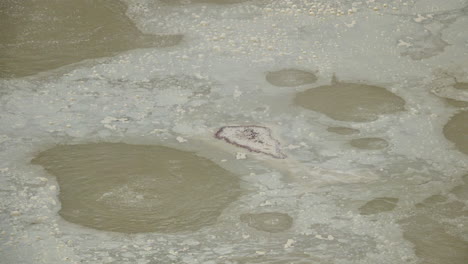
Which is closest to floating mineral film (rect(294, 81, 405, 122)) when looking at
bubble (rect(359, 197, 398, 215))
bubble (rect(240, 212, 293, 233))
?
bubble (rect(359, 197, 398, 215))

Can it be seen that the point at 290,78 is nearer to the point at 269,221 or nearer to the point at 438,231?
the point at 269,221

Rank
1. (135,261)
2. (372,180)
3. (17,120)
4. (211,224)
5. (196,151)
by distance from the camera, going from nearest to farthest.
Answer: (135,261) → (211,224) → (372,180) → (196,151) → (17,120)

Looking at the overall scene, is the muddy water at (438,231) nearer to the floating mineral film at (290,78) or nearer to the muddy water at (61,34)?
the floating mineral film at (290,78)

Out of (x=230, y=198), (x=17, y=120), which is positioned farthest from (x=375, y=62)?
(x=17, y=120)

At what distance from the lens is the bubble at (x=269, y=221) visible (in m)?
4.38

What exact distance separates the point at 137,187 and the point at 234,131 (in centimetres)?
91

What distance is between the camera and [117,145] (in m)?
5.27

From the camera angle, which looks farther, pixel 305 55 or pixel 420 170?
pixel 305 55

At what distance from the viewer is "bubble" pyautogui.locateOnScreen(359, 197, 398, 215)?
14.8ft

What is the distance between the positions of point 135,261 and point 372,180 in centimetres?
159

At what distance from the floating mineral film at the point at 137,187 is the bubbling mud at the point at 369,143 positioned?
0.90 metres

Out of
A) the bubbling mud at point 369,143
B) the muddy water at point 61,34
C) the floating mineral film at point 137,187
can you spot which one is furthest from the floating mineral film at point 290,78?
the floating mineral film at point 137,187

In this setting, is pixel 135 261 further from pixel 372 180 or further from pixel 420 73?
pixel 420 73

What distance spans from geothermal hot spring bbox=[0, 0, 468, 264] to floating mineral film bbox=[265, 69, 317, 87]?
0.7 inches
